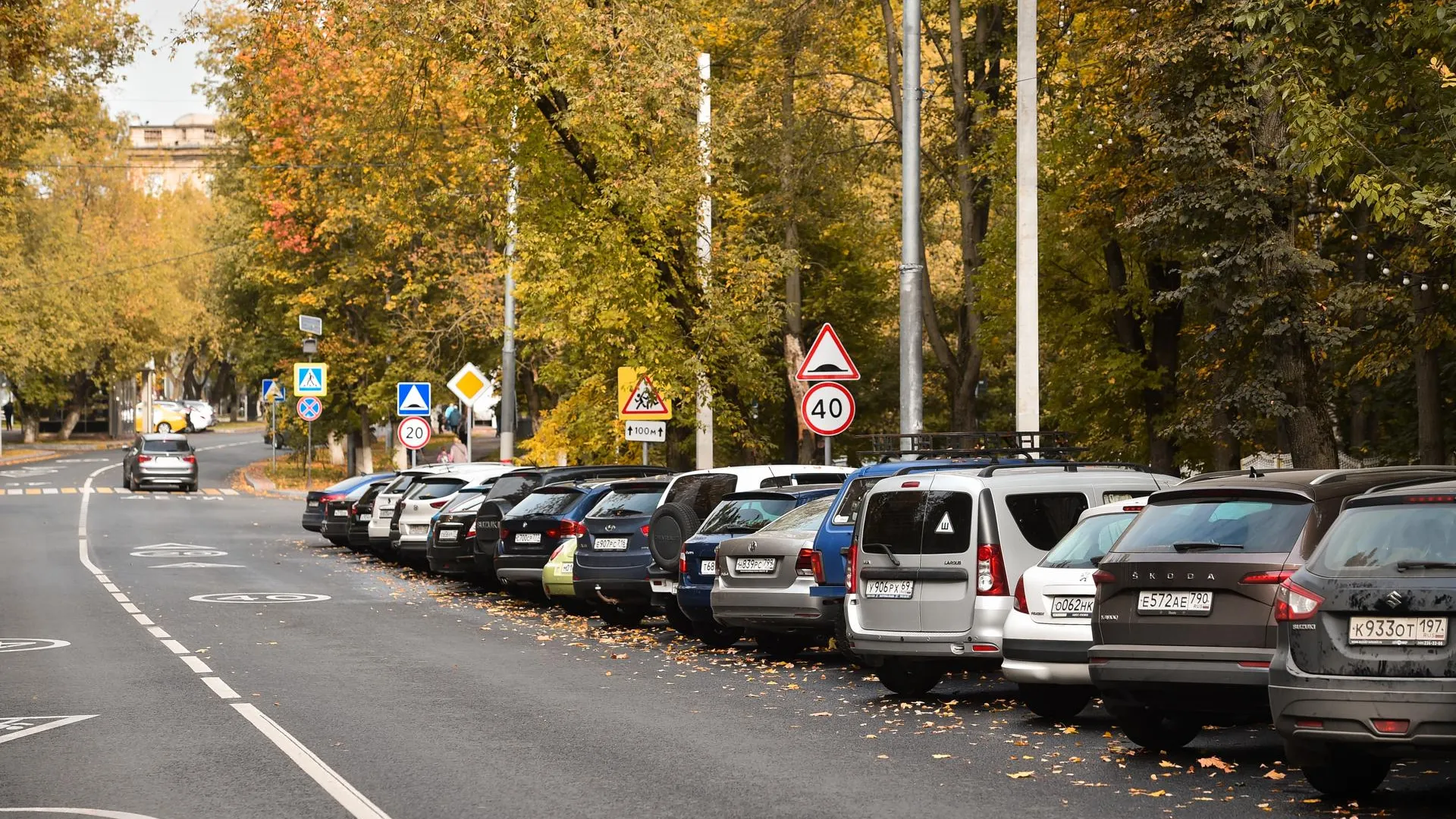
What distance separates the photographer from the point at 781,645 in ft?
55.3

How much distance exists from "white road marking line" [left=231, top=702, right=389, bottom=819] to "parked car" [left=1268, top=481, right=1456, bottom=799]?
14.4ft

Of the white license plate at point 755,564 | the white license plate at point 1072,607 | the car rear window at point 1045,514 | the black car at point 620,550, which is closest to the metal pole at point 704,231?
the black car at point 620,550

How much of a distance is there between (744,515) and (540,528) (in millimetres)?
5600

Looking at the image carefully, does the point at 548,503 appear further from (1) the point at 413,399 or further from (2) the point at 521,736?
(1) the point at 413,399

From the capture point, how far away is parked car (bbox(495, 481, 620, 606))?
71.9 feet

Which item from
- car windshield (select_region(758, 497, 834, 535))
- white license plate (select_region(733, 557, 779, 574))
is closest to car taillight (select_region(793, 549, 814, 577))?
white license plate (select_region(733, 557, 779, 574))

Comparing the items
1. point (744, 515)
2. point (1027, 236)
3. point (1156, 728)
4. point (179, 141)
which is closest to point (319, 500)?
point (1027, 236)

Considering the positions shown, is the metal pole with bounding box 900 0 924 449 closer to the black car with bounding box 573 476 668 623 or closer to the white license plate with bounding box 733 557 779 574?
the black car with bounding box 573 476 668 623

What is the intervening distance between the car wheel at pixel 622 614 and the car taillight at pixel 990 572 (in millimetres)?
7774

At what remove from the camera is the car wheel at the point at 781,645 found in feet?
55.1

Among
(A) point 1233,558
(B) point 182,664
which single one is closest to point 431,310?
(B) point 182,664

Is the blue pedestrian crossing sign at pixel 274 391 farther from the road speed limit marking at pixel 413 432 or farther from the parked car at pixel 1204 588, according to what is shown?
the parked car at pixel 1204 588

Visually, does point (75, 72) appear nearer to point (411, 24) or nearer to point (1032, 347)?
point (411, 24)

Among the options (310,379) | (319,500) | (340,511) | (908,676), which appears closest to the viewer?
(908,676)
